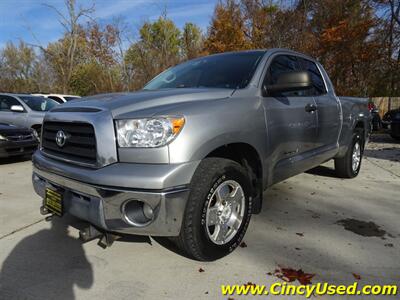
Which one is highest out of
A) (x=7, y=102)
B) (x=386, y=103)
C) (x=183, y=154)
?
(x=7, y=102)

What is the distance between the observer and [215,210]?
289cm

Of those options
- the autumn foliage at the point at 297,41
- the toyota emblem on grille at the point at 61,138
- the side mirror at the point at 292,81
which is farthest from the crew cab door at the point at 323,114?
the autumn foliage at the point at 297,41

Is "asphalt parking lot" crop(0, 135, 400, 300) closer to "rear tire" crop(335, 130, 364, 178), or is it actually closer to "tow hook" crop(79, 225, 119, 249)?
"tow hook" crop(79, 225, 119, 249)

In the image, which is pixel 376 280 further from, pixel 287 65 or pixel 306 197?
pixel 287 65

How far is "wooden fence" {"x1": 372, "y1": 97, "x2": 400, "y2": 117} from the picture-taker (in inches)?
819

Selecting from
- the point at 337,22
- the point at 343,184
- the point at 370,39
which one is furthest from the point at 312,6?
the point at 343,184

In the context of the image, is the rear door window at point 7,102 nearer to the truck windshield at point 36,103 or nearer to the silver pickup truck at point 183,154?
the truck windshield at point 36,103

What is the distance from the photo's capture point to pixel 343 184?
18.2 ft

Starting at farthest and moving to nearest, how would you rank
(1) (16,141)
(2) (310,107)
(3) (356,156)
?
(1) (16,141), (3) (356,156), (2) (310,107)

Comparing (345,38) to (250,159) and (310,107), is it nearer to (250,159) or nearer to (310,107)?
(310,107)

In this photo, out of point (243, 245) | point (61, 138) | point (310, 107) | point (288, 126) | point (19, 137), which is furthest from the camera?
point (19, 137)

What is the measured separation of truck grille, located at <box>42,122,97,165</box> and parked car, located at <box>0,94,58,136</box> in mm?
6938

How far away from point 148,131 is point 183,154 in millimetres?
299

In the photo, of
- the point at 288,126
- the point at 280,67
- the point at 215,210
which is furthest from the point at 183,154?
the point at 280,67
